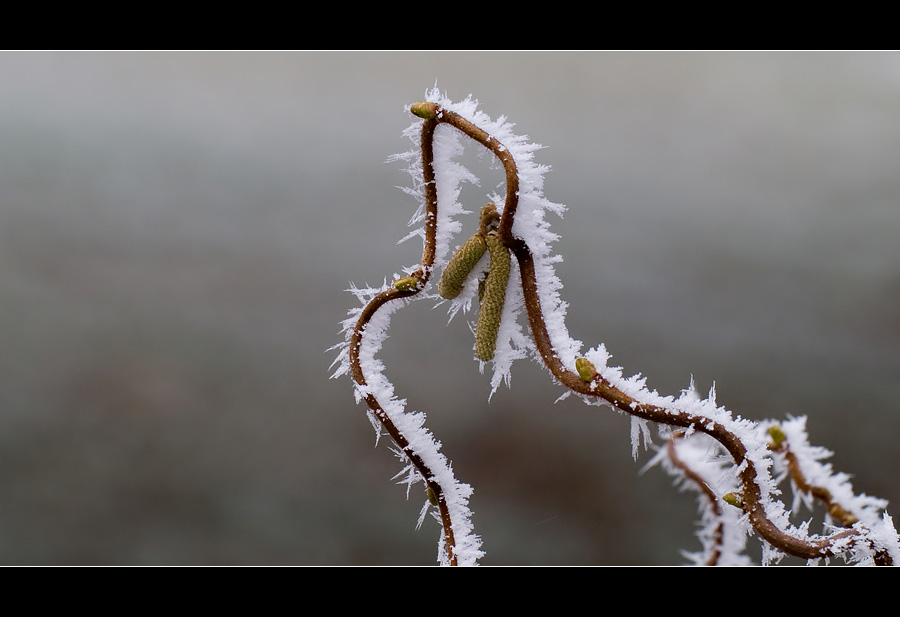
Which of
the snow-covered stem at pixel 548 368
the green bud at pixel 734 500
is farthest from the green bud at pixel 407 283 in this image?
the green bud at pixel 734 500

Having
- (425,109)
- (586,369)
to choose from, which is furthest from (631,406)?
(425,109)

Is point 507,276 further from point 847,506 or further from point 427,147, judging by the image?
point 847,506

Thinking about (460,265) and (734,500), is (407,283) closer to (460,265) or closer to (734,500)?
(460,265)

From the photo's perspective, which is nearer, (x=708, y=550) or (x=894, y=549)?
(x=894, y=549)

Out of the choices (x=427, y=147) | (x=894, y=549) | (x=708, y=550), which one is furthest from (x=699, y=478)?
(x=427, y=147)

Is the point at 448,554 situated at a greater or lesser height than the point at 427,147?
lesser

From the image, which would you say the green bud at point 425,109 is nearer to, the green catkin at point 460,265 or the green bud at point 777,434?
the green catkin at point 460,265

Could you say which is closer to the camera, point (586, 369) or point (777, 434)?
point (586, 369)

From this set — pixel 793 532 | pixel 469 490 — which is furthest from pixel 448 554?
pixel 793 532
